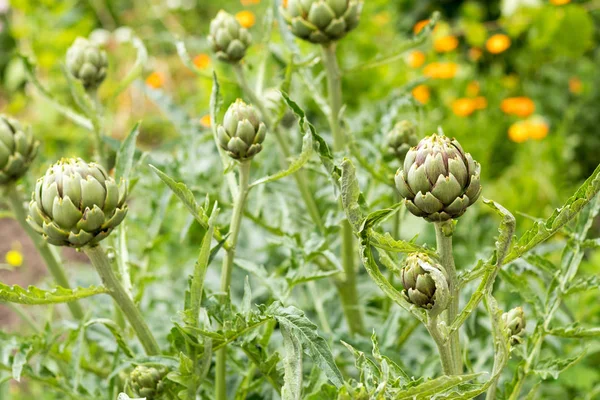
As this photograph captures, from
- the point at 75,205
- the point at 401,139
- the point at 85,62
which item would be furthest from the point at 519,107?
the point at 75,205

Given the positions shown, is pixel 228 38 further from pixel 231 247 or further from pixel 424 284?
pixel 424 284

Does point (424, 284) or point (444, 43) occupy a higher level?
point (424, 284)

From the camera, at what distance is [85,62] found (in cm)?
93

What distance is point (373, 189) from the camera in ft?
3.39

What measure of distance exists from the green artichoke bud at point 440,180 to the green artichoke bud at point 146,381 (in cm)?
30

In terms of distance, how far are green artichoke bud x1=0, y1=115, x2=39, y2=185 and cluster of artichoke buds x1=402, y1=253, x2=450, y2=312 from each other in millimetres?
454

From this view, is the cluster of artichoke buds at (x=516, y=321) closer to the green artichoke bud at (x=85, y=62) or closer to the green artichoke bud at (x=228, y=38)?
the green artichoke bud at (x=228, y=38)

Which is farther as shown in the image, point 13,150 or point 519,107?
point 519,107

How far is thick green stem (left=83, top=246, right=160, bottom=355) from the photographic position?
25.6 inches

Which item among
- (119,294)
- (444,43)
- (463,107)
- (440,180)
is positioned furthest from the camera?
(444,43)

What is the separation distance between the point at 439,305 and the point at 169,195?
0.48 m

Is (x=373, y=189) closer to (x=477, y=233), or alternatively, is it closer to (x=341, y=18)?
(x=341, y=18)

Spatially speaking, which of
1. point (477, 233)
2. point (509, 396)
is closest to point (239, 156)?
point (509, 396)

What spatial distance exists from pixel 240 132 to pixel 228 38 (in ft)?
0.85
